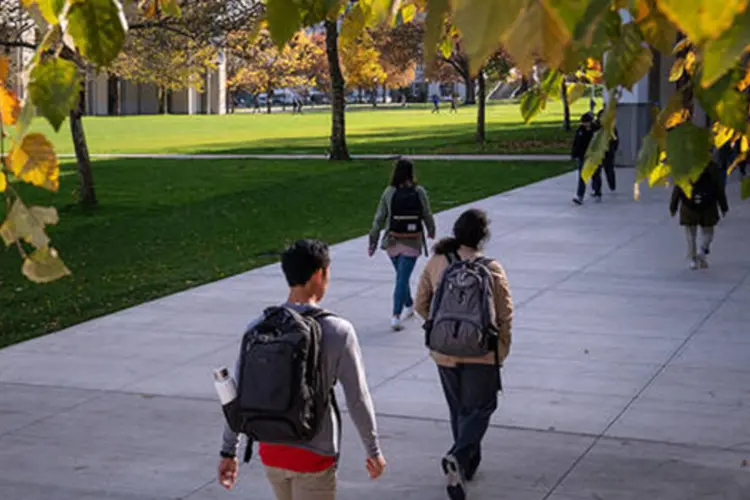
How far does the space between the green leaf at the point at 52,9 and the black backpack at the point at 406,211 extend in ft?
30.1

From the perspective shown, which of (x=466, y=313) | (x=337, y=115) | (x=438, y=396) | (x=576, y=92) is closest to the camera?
(x=576, y=92)

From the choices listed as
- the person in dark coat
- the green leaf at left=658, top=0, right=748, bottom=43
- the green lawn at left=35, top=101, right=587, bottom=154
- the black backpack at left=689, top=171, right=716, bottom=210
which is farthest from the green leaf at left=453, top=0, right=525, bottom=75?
the green lawn at left=35, top=101, right=587, bottom=154

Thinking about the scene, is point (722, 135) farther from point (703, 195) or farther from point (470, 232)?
point (703, 195)

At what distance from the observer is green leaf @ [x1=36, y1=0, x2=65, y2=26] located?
9.47 feet

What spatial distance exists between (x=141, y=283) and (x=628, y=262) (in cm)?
620

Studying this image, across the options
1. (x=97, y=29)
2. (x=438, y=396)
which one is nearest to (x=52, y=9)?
(x=97, y=29)

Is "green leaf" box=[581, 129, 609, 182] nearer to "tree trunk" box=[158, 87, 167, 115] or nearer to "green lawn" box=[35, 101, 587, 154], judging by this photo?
"green lawn" box=[35, 101, 587, 154]

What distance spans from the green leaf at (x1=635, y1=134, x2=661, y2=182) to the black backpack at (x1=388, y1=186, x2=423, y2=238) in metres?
8.37

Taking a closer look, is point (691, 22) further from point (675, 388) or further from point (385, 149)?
point (385, 149)

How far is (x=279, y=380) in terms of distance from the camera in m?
5.07

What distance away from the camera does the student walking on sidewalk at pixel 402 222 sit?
12.1m

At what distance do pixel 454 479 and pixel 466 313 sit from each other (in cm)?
94

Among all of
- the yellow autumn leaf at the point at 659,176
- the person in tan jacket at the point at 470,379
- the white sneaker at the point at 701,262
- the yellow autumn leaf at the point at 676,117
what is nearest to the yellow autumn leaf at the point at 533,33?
the yellow autumn leaf at the point at 676,117

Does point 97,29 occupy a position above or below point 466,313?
above
